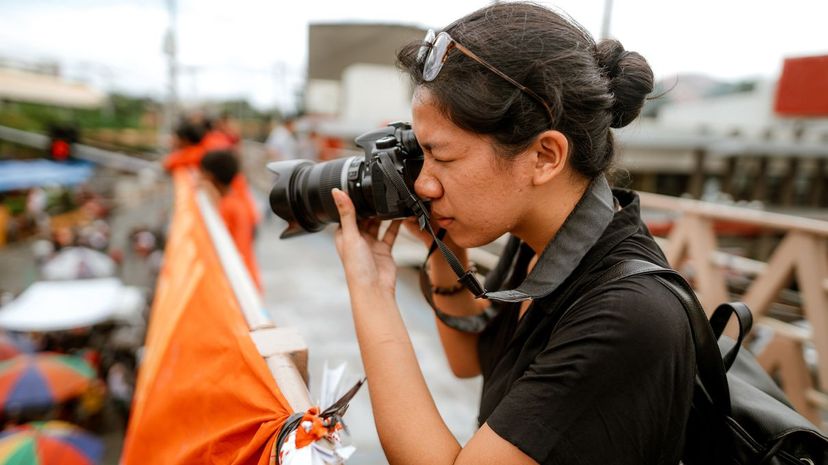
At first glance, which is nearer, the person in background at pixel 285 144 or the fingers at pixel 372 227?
the fingers at pixel 372 227

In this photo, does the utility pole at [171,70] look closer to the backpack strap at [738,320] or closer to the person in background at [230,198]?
the person in background at [230,198]

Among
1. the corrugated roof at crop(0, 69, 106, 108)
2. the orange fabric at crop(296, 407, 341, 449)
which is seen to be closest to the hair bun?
the orange fabric at crop(296, 407, 341, 449)

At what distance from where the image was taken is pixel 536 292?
90cm

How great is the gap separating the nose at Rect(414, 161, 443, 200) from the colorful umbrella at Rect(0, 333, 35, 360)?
13.5 feet

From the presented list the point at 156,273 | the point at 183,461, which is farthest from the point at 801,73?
the point at 183,461

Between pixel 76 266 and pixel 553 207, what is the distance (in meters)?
5.59

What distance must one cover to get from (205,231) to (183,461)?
1526 mm

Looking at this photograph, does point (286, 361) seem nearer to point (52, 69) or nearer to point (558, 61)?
point (558, 61)

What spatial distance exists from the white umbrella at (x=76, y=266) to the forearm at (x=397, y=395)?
535 centimetres

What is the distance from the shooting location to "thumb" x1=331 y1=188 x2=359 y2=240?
1049 millimetres

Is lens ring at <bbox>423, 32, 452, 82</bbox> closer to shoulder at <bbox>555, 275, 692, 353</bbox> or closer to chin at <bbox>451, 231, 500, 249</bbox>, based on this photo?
chin at <bbox>451, 231, 500, 249</bbox>

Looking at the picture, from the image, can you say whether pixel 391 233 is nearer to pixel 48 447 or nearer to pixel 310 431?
pixel 310 431

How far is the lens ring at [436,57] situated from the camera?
0.91 meters

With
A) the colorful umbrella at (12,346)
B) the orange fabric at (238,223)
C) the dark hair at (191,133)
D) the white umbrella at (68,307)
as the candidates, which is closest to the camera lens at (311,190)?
the orange fabric at (238,223)
